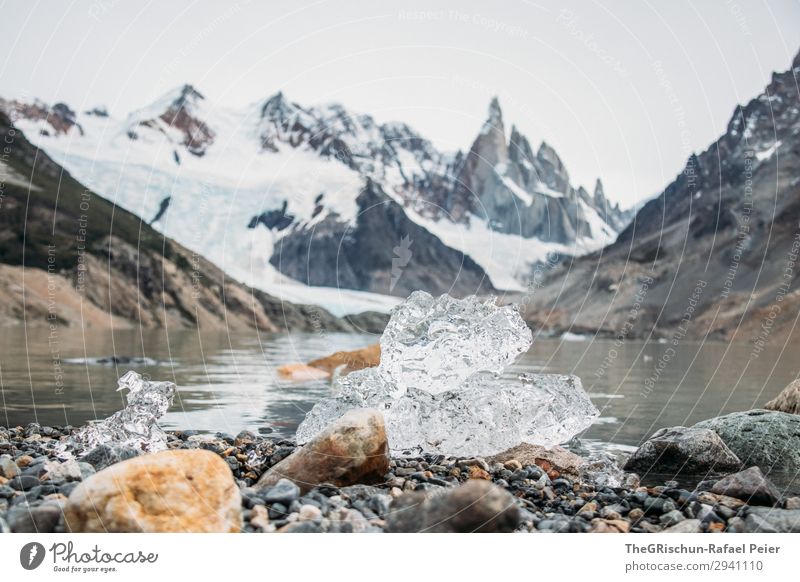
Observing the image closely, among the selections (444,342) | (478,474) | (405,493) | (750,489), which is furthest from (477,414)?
(750,489)

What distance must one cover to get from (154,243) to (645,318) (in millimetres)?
100508

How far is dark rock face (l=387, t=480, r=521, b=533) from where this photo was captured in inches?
264

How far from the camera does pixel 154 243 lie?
484ft

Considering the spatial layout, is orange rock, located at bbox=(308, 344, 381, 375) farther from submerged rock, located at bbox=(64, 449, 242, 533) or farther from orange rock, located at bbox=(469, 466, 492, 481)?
submerged rock, located at bbox=(64, 449, 242, 533)

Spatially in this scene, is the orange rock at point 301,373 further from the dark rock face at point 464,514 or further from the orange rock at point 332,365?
the dark rock face at point 464,514

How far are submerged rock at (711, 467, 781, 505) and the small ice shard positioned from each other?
3.25 m

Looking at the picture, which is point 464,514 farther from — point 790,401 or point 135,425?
point 790,401

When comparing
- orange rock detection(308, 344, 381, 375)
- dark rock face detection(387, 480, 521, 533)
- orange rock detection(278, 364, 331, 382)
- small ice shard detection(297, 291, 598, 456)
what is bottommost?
orange rock detection(278, 364, 331, 382)

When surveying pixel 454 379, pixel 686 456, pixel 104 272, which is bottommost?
pixel 686 456

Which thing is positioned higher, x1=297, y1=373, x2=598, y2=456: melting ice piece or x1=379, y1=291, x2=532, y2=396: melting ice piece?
x1=379, y1=291, x2=532, y2=396: melting ice piece

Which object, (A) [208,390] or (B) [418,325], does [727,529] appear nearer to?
(B) [418,325]

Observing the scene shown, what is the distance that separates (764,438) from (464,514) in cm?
703

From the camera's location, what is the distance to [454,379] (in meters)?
11.8

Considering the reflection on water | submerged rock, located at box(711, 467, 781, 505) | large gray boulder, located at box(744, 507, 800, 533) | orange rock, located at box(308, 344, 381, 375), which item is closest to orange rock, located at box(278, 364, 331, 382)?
orange rock, located at box(308, 344, 381, 375)
